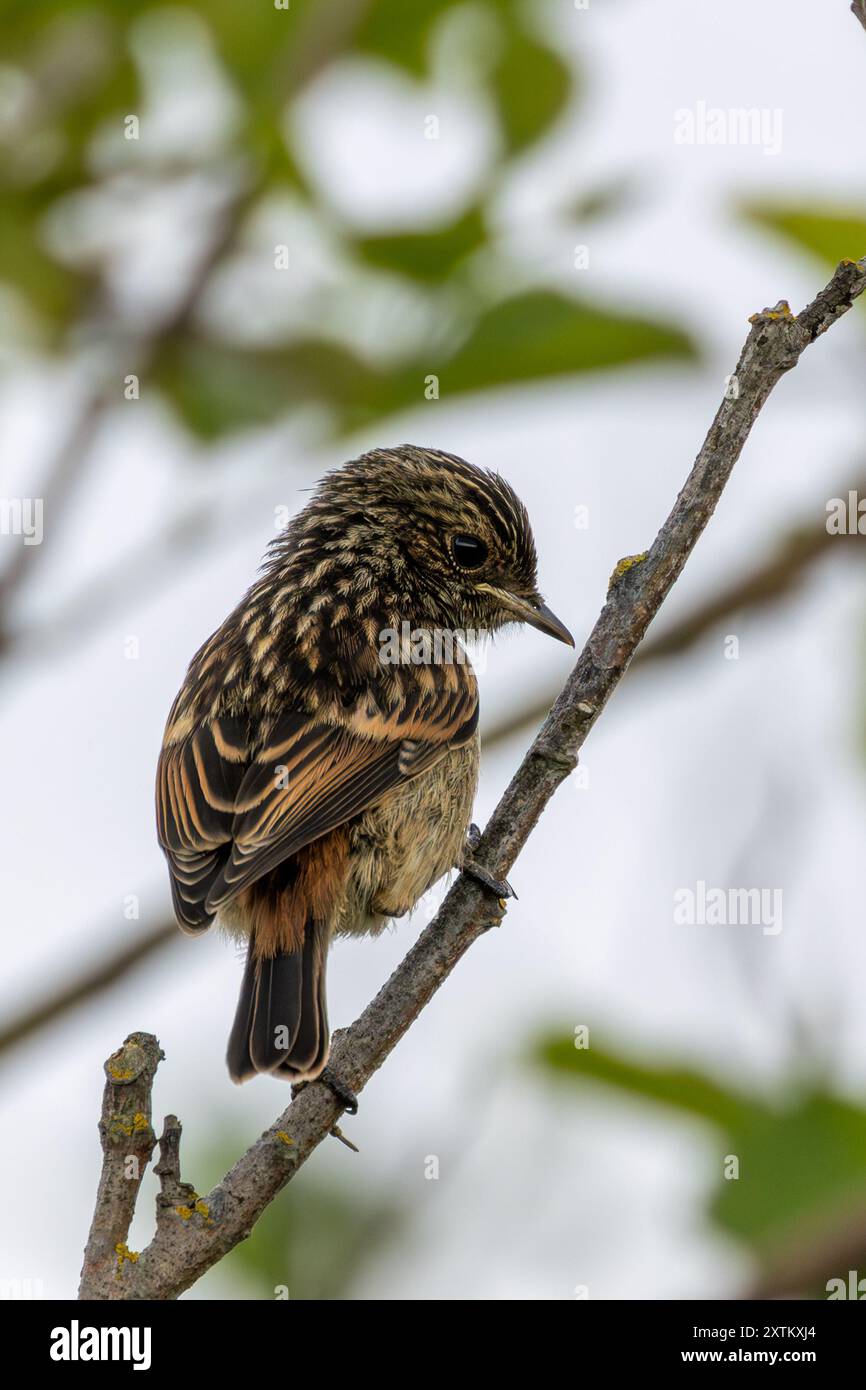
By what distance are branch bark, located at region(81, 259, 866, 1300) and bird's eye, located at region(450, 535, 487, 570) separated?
2148mm

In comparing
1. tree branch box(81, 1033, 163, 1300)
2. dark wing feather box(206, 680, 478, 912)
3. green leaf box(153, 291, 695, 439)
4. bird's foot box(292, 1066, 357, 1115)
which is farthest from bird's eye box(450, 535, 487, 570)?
tree branch box(81, 1033, 163, 1300)

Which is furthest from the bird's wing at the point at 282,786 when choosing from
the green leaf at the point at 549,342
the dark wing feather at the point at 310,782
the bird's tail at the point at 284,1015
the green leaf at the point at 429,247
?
the green leaf at the point at 429,247

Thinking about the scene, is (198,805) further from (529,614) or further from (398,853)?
(529,614)

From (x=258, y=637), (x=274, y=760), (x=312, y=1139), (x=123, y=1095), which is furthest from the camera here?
(x=258, y=637)

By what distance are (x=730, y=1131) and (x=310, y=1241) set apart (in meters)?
1.12

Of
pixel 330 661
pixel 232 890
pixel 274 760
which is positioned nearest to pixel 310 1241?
pixel 232 890

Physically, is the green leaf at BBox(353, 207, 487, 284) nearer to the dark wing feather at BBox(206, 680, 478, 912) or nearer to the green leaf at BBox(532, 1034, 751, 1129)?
the dark wing feather at BBox(206, 680, 478, 912)

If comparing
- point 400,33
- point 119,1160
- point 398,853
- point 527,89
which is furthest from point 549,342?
point 119,1160

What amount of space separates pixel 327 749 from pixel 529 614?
129 centimetres

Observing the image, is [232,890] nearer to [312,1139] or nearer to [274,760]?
[274,760]

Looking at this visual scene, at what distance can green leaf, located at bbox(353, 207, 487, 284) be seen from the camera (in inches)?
180

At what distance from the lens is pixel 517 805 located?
4133 mm

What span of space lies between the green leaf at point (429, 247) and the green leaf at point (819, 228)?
2.17ft

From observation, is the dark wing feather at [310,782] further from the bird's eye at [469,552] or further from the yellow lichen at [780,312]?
the yellow lichen at [780,312]
